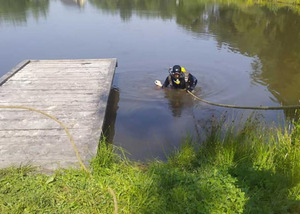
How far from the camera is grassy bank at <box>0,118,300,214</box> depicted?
306 centimetres

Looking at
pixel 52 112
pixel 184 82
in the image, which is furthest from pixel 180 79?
pixel 52 112

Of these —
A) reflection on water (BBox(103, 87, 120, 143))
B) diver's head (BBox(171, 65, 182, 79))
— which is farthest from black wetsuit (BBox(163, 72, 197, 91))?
reflection on water (BBox(103, 87, 120, 143))

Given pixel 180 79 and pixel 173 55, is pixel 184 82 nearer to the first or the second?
pixel 180 79

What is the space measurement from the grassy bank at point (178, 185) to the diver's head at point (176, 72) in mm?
3693

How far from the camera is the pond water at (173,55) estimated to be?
682 cm

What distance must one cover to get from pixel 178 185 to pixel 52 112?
123 inches

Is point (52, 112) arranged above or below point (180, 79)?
above

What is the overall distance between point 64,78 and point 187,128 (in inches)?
145

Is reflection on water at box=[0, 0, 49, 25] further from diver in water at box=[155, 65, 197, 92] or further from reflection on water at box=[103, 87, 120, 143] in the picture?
diver in water at box=[155, 65, 197, 92]

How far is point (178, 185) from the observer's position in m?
3.38

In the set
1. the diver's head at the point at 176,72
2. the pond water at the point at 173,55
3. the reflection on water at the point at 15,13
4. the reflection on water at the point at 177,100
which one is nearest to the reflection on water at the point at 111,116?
the pond water at the point at 173,55

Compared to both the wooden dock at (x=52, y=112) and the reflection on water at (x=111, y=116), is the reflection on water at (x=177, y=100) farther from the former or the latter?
the wooden dock at (x=52, y=112)

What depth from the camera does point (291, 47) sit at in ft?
45.0

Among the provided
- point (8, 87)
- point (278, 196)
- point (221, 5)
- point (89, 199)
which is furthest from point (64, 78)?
point (221, 5)
